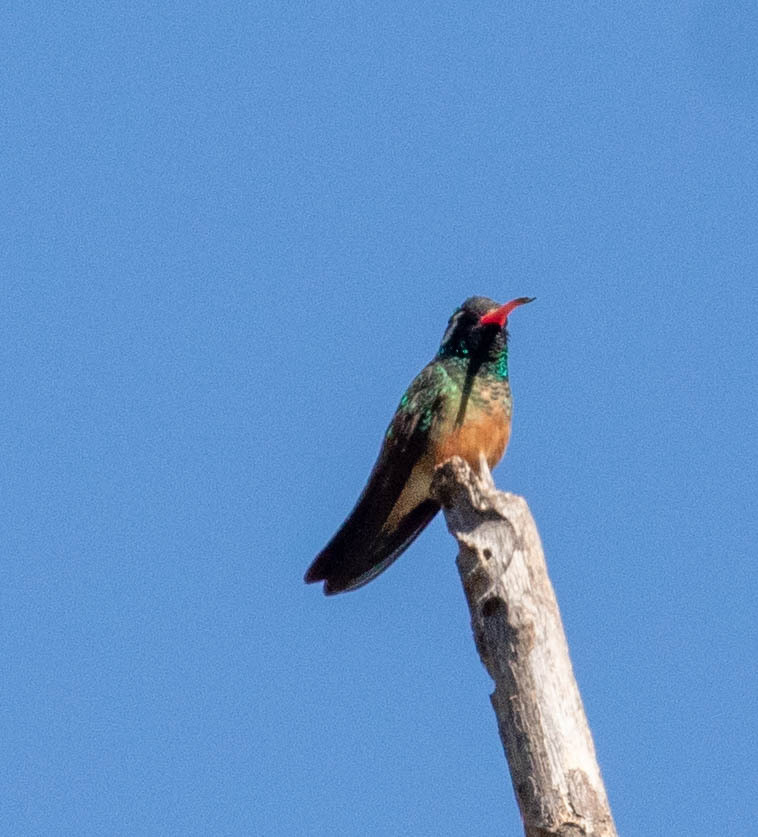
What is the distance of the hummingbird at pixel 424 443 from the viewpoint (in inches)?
353

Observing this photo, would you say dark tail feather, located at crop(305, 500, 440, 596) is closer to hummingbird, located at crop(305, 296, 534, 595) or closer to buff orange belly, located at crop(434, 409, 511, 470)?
hummingbird, located at crop(305, 296, 534, 595)

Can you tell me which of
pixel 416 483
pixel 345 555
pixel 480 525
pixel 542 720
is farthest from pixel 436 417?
pixel 542 720

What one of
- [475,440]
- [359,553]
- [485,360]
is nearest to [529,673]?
[475,440]

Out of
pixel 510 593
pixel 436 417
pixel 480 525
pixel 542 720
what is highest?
pixel 436 417

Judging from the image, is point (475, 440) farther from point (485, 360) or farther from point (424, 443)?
point (485, 360)

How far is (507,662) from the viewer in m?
5.74

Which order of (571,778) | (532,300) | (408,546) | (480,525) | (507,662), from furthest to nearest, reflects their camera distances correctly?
(408,546)
(532,300)
(480,525)
(507,662)
(571,778)

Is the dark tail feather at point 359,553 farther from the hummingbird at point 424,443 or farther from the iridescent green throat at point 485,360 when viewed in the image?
the iridescent green throat at point 485,360

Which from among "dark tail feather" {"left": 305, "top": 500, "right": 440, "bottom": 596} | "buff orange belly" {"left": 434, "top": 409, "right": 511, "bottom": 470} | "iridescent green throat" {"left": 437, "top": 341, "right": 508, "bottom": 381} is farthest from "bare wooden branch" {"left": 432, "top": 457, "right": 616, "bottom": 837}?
"iridescent green throat" {"left": 437, "top": 341, "right": 508, "bottom": 381}

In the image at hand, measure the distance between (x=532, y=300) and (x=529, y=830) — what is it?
4.28 meters

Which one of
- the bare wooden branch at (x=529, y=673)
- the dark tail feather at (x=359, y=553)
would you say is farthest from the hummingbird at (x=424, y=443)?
the bare wooden branch at (x=529, y=673)

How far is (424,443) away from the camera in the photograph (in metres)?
8.96

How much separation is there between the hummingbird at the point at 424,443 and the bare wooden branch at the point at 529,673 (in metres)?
A: 2.25

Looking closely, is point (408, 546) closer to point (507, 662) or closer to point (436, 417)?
point (436, 417)
